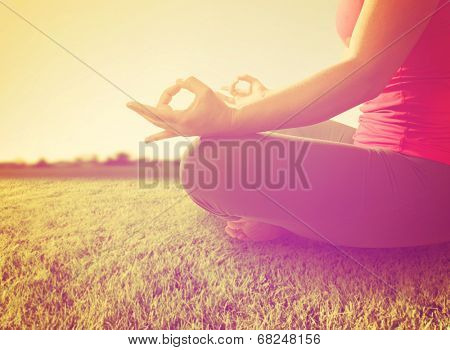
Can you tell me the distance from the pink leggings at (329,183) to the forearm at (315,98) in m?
0.08

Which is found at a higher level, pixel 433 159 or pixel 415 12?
pixel 415 12

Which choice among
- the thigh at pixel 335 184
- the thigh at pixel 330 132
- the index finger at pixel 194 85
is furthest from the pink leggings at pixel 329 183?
the thigh at pixel 330 132

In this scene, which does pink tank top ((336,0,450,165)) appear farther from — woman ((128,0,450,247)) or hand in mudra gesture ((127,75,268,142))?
hand in mudra gesture ((127,75,268,142))

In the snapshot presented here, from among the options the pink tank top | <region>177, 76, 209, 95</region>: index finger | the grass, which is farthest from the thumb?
the pink tank top

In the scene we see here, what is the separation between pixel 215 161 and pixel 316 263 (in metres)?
0.44

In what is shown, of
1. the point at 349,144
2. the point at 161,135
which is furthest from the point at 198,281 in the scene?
the point at 349,144

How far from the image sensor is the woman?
0.65 m

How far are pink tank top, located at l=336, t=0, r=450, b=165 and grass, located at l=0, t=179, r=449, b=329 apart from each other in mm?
348

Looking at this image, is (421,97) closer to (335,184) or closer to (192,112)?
(335,184)

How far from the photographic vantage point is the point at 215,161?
2.54 feet

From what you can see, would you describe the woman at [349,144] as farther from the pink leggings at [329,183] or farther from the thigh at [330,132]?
the thigh at [330,132]

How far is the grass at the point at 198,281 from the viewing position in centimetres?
73
